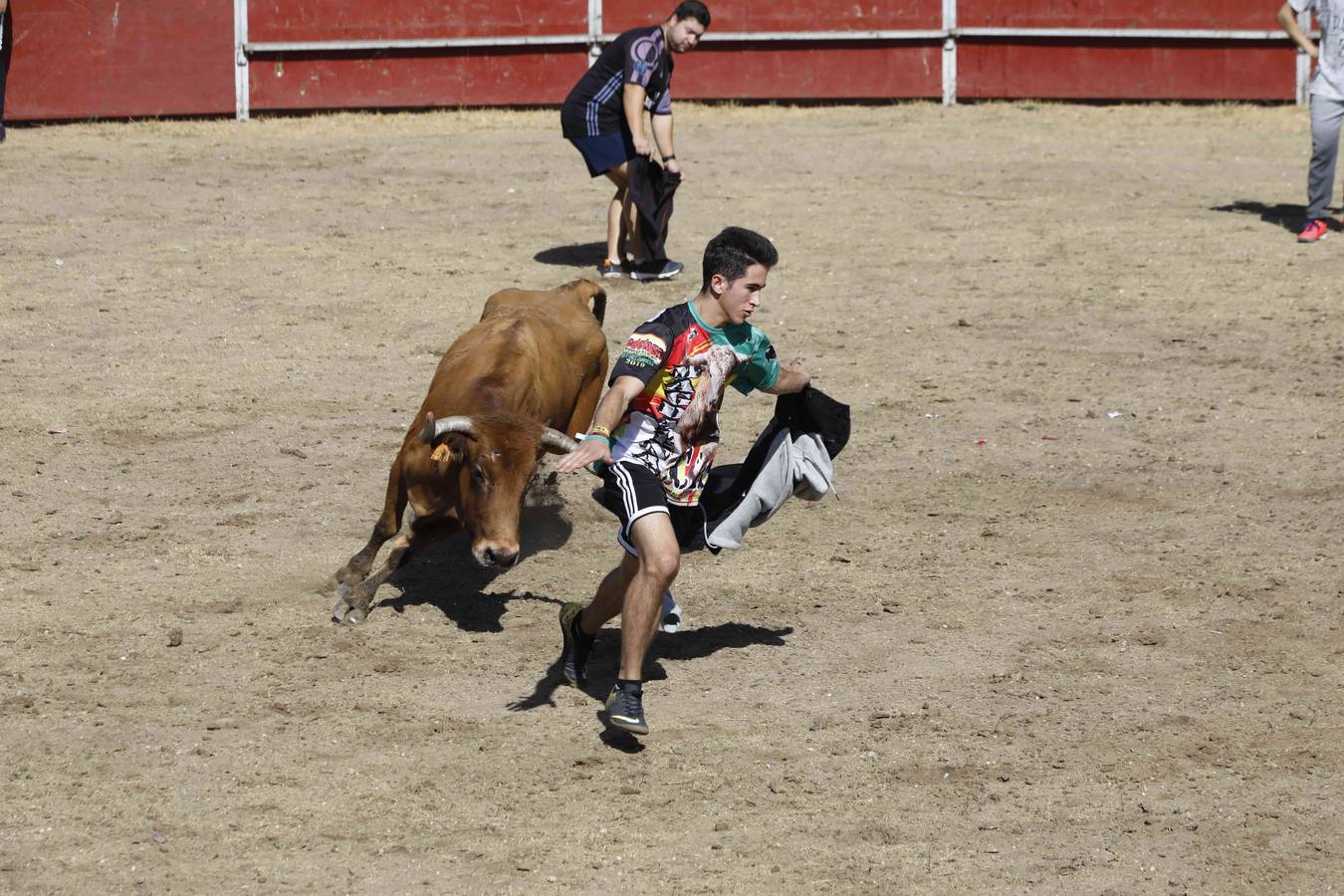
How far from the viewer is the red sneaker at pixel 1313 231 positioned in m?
14.0

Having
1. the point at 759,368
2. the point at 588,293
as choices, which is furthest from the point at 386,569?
the point at 588,293

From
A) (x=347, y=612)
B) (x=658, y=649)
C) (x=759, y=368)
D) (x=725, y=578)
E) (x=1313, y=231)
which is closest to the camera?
(x=759, y=368)

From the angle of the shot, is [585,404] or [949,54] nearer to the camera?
[585,404]

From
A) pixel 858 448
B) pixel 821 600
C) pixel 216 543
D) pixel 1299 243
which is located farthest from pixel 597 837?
pixel 1299 243

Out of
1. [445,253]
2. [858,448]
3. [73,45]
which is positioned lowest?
[858,448]

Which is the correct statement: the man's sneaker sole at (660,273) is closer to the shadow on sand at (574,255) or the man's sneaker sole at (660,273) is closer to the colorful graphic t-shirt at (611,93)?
the shadow on sand at (574,255)

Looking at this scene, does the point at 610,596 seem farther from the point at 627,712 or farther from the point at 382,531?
the point at 382,531

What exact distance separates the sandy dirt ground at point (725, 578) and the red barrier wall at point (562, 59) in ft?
8.25

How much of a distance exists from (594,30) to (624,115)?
6.26m

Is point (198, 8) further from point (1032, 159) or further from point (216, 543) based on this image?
point (216, 543)

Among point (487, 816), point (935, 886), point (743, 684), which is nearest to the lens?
point (935, 886)

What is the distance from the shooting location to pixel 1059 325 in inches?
474

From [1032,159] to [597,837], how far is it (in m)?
12.8

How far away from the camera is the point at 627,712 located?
6.00 m
